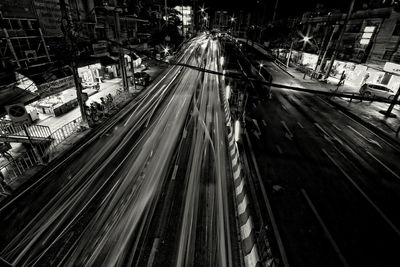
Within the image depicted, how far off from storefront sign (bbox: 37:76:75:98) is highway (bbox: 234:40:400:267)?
1602cm

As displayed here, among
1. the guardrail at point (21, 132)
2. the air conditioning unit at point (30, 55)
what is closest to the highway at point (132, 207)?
the guardrail at point (21, 132)

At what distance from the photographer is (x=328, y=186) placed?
432 inches

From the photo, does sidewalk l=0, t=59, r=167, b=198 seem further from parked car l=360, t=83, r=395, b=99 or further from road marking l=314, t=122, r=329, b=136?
parked car l=360, t=83, r=395, b=99

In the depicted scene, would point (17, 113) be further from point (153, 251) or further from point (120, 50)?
point (120, 50)

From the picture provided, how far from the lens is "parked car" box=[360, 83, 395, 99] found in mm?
25641

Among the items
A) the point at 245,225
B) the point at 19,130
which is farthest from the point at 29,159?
the point at 245,225

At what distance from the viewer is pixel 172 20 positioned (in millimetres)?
71750

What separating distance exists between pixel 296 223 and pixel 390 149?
13.0 meters

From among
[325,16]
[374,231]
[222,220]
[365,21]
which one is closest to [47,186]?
[222,220]

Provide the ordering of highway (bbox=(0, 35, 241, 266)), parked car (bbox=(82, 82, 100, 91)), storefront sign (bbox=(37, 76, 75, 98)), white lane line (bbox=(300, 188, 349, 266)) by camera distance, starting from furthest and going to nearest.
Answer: parked car (bbox=(82, 82, 100, 91)) → storefront sign (bbox=(37, 76, 75, 98)) → white lane line (bbox=(300, 188, 349, 266)) → highway (bbox=(0, 35, 241, 266))

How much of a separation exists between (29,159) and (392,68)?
4101 centimetres

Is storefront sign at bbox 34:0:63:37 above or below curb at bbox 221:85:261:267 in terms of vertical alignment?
above

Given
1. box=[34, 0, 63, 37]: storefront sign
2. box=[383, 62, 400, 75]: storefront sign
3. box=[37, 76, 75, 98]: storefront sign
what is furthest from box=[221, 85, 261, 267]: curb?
box=[383, 62, 400, 75]: storefront sign

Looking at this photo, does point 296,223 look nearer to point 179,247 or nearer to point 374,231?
point 374,231
